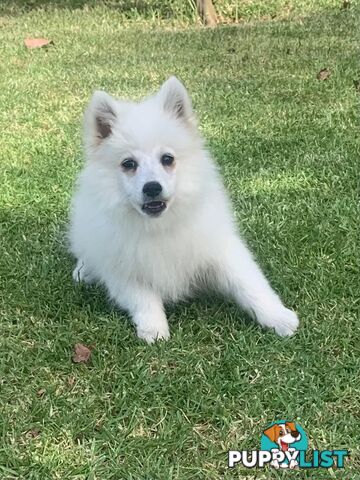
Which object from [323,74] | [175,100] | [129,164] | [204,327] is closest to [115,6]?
[323,74]

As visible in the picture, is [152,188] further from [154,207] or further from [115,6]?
[115,6]

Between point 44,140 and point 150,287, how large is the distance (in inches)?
105

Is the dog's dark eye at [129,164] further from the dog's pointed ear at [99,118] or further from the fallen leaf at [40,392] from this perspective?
the fallen leaf at [40,392]

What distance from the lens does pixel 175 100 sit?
102 inches

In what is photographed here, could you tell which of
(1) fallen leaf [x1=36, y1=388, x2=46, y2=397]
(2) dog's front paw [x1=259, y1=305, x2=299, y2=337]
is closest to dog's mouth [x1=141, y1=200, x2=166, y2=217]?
(2) dog's front paw [x1=259, y1=305, x2=299, y2=337]

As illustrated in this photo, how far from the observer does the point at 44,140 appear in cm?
496

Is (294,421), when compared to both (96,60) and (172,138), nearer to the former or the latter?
(172,138)

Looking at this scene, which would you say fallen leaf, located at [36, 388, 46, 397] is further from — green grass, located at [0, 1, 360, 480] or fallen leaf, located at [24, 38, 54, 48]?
fallen leaf, located at [24, 38, 54, 48]

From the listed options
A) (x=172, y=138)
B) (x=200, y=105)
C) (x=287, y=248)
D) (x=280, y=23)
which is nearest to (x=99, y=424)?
(x=172, y=138)

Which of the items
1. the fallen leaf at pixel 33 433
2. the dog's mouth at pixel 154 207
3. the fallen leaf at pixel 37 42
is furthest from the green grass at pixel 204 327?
the fallen leaf at pixel 37 42

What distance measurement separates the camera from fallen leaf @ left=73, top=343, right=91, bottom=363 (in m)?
2.46

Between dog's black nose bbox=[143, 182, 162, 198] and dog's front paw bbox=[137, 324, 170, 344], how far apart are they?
0.55 meters

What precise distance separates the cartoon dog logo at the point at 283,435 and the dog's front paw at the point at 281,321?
1.62 feet

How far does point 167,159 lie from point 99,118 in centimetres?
35
